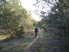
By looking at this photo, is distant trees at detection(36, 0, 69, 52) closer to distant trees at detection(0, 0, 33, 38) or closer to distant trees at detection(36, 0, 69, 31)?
distant trees at detection(36, 0, 69, 31)

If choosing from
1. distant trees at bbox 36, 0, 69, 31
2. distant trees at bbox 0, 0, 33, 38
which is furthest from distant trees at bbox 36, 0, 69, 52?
distant trees at bbox 0, 0, 33, 38

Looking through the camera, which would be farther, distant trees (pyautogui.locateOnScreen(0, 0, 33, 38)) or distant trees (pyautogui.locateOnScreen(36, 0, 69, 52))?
distant trees (pyautogui.locateOnScreen(0, 0, 33, 38))

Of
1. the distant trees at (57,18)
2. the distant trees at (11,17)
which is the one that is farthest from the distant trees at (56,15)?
the distant trees at (11,17)

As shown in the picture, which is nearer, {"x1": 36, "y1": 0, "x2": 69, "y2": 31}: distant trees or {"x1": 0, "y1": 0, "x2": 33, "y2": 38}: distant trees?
{"x1": 36, "y1": 0, "x2": 69, "y2": 31}: distant trees

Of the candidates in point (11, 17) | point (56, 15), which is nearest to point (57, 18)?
point (56, 15)

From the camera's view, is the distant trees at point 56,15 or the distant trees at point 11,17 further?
the distant trees at point 11,17

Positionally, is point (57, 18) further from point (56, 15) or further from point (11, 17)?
point (11, 17)

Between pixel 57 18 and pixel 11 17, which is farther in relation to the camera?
pixel 11 17

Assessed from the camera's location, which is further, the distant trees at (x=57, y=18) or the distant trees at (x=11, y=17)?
the distant trees at (x=11, y=17)

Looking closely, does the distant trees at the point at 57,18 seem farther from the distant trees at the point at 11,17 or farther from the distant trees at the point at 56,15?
the distant trees at the point at 11,17

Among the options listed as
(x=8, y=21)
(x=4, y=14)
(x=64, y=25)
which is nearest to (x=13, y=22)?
(x=8, y=21)

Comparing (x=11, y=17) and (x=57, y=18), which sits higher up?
(x=11, y=17)

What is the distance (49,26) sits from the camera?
6672mm

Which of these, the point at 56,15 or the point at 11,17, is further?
the point at 11,17
